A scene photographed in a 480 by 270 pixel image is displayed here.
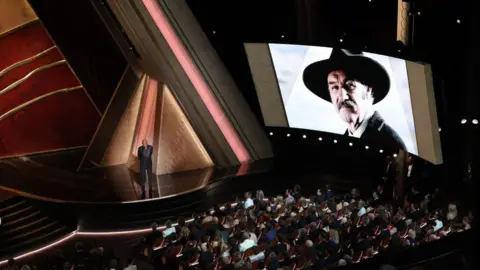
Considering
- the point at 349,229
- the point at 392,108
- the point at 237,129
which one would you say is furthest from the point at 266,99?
the point at 349,229

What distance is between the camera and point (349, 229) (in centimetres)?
970

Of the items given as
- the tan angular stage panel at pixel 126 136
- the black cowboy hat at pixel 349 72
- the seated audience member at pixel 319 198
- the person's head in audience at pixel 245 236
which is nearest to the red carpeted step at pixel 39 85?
the tan angular stage panel at pixel 126 136

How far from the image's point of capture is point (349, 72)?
1269 centimetres

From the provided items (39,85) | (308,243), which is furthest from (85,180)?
(308,243)

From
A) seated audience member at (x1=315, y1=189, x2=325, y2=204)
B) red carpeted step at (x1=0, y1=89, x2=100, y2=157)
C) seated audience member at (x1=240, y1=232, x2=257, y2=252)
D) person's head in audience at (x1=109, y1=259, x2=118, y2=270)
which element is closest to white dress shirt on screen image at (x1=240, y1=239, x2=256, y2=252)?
seated audience member at (x1=240, y1=232, x2=257, y2=252)

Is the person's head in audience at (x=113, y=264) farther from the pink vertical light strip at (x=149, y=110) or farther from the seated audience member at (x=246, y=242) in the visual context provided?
the pink vertical light strip at (x=149, y=110)

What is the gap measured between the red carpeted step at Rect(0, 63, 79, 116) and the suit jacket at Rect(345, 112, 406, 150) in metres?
6.59

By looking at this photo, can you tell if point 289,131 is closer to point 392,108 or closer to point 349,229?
point 392,108

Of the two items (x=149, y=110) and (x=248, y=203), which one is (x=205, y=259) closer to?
(x=248, y=203)

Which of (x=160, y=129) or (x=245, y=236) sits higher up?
(x=160, y=129)

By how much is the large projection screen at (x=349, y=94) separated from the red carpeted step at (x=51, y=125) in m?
4.05

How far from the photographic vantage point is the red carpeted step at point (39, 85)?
47.3 feet

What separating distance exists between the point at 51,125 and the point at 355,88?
6838 millimetres

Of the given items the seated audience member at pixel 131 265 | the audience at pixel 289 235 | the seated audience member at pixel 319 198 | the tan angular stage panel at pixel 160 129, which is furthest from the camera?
the tan angular stage panel at pixel 160 129
